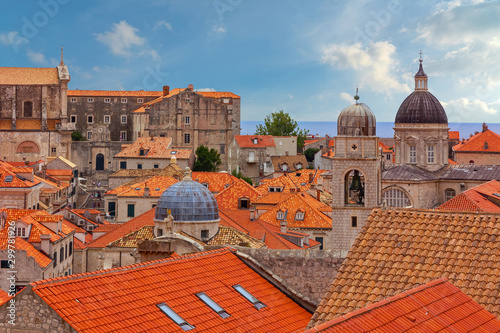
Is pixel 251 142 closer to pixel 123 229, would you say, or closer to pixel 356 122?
pixel 356 122

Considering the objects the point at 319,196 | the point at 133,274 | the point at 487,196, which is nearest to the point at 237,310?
the point at 133,274

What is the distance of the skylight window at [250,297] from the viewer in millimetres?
17750

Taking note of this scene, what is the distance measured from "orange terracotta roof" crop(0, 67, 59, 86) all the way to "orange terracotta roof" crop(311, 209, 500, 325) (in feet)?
317

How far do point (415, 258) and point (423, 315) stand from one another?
2597 mm

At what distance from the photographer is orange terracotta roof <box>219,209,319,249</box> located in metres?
48.3

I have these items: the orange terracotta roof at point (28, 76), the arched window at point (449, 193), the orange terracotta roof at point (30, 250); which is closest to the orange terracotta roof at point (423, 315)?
the orange terracotta roof at point (30, 250)

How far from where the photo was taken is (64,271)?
47.9 m

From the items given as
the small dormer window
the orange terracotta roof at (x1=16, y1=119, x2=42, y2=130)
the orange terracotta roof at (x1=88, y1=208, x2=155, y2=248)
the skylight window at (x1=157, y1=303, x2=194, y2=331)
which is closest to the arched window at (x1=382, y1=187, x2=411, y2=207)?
the small dormer window

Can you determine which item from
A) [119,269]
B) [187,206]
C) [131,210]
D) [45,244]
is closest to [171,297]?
[119,269]

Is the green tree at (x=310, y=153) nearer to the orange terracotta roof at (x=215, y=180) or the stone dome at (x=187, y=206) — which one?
the orange terracotta roof at (x=215, y=180)

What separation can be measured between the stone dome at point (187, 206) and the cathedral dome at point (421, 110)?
33.4 meters

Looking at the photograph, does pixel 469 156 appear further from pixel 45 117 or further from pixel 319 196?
pixel 45 117

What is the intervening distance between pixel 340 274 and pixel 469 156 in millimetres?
96136

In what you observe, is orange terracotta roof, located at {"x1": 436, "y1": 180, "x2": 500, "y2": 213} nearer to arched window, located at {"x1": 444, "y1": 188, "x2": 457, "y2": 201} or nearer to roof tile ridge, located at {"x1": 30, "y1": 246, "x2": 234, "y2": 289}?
arched window, located at {"x1": 444, "y1": 188, "x2": 457, "y2": 201}
